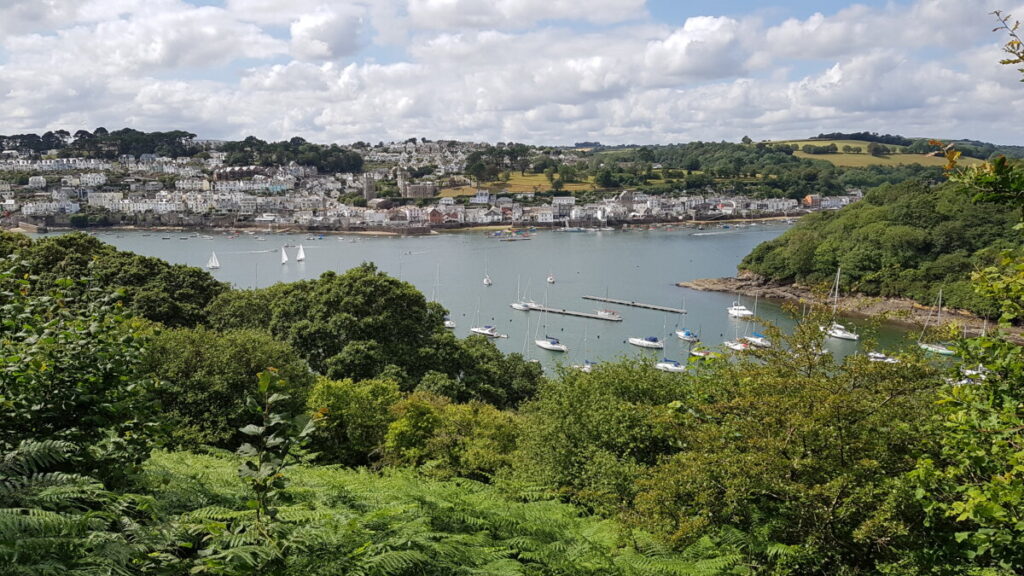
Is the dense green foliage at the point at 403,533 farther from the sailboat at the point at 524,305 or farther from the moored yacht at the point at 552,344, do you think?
the sailboat at the point at 524,305

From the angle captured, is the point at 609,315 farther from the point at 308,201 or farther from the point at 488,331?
the point at 308,201

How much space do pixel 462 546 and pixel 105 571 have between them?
175 cm

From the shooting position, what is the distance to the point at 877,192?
5297 centimetres

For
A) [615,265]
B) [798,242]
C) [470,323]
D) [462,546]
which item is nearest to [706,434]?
[462,546]

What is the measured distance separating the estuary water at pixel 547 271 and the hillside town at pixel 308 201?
7.59 m

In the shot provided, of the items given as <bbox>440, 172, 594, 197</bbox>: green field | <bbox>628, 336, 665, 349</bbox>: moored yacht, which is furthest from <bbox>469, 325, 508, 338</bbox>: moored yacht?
<bbox>440, 172, 594, 197</bbox>: green field

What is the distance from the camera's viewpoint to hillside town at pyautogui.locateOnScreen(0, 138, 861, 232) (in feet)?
291

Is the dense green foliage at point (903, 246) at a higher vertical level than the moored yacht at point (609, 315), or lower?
higher

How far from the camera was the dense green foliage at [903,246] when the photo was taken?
3925 centimetres

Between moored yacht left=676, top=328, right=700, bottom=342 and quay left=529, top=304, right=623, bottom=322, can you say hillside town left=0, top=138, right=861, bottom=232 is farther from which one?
moored yacht left=676, top=328, right=700, bottom=342

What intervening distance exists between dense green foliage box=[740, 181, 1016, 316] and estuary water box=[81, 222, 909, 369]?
447 cm

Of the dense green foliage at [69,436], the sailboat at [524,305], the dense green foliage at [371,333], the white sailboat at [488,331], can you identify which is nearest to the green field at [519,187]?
the sailboat at [524,305]

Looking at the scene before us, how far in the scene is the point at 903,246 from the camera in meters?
42.4

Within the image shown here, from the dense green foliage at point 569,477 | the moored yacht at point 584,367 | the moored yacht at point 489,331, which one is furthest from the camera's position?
the moored yacht at point 489,331
